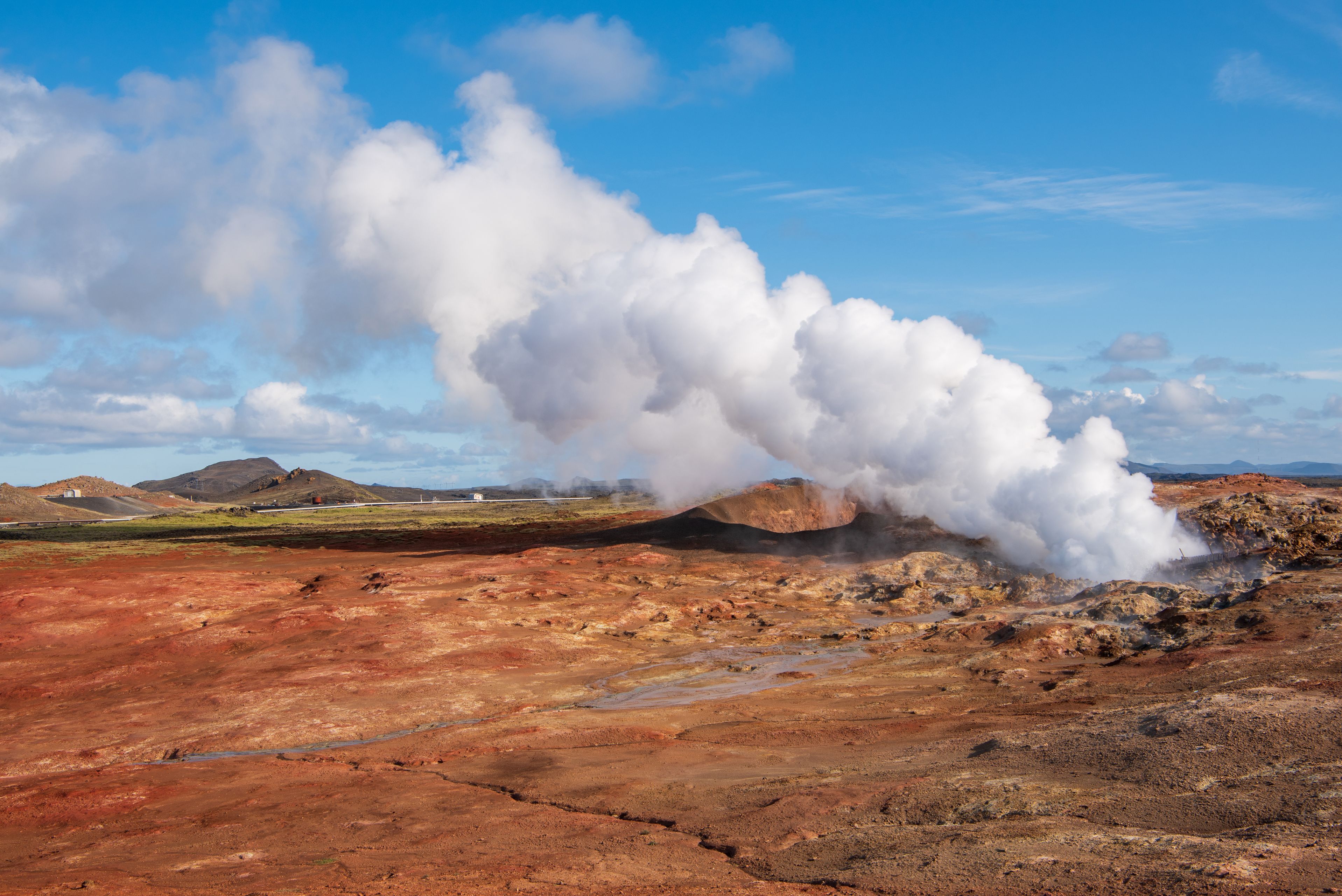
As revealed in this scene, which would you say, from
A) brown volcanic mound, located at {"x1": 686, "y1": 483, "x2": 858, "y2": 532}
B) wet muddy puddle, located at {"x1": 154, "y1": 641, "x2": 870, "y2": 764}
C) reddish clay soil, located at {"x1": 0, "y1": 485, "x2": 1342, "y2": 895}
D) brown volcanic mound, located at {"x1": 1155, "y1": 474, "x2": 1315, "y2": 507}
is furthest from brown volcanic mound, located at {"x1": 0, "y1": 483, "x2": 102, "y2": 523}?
brown volcanic mound, located at {"x1": 1155, "y1": 474, "x2": 1315, "y2": 507}

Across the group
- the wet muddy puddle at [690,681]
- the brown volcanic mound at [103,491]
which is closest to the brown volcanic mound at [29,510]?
the brown volcanic mound at [103,491]

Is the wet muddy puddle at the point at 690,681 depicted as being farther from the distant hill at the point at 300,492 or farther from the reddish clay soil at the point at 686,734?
the distant hill at the point at 300,492

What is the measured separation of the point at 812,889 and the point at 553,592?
90.5ft

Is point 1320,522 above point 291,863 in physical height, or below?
above

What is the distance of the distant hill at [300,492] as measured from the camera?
6270 inches

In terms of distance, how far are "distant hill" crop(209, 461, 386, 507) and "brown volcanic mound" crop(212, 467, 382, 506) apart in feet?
0.24

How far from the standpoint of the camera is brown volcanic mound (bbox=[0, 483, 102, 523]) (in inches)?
3994

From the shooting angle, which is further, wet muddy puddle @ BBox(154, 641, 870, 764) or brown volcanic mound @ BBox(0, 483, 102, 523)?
brown volcanic mound @ BBox(0, 483, 102, 523)

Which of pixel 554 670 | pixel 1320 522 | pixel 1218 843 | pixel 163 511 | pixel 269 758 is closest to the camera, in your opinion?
pixel 1218 843

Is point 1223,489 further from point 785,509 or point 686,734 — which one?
point 686,734

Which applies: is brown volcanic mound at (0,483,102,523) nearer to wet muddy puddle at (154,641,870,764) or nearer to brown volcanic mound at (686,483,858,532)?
brown volcanic mound at (686,483,858,532)

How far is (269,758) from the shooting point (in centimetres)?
1703

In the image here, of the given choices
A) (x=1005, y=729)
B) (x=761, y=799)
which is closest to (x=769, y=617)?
(x=1005, y=729)

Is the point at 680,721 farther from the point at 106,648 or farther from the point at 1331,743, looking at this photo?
the point at 106,648
